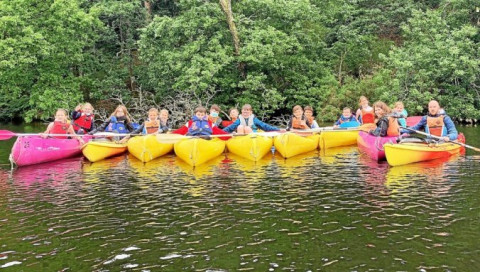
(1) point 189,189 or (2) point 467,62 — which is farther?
(2) point 467,62

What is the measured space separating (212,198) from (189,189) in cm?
79

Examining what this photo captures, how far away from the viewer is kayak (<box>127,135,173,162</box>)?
1120 cm

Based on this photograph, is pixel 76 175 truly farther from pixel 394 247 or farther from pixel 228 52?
pixel 228 52

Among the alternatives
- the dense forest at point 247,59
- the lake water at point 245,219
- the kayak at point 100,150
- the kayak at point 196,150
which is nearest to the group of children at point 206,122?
the kayak at point 100,150

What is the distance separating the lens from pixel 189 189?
7895 millimetres

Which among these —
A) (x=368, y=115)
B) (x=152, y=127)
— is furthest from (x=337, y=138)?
(x=152, y=127)

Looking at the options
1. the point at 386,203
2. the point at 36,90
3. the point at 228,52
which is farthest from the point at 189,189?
the point at 36,90

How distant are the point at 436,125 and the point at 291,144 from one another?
329 cm

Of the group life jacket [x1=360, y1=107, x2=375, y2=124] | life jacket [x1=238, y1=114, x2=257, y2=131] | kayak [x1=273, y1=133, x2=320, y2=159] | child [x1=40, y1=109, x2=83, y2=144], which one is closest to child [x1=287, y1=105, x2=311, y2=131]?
kayak [x1=273, y1=133, x2=320, y2=159]

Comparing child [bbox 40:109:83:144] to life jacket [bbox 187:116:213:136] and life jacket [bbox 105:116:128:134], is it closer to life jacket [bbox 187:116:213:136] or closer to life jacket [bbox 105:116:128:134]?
life jacket [bbox 105:116:128:134]

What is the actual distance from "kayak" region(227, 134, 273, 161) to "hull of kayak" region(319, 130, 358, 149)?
204 cm

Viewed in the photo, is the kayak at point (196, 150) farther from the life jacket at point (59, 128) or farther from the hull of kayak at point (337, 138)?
the hull of kayak at point (337, 138)

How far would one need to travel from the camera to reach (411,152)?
32.3 ft

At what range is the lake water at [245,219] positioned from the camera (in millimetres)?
4766
